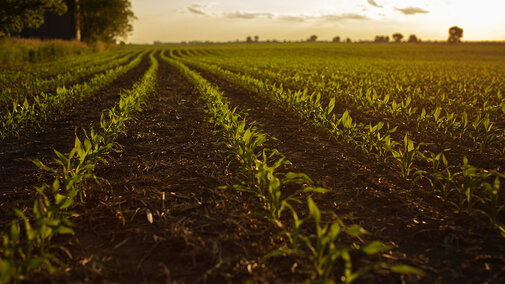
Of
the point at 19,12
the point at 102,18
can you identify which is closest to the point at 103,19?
the point at 102,18

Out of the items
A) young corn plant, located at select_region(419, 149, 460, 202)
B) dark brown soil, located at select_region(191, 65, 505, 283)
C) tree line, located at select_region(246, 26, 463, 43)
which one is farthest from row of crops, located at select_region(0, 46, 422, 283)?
tree line, located at select_region(246, 26, 463, 43)

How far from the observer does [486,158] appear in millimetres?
4344

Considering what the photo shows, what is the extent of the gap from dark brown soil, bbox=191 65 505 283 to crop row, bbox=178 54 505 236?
0.45ft

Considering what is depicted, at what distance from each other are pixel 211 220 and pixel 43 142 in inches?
150

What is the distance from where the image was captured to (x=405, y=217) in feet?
9.18

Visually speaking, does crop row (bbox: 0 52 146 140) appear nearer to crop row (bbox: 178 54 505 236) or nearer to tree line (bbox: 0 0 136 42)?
crop row (bbox: 178 54 505 236)

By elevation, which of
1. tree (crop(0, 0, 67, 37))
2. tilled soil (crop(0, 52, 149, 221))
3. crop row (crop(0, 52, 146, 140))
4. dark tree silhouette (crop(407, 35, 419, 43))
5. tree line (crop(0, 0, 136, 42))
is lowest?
tilled soil (crop(0, 52, 149, 221))

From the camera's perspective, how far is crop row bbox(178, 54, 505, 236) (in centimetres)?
268

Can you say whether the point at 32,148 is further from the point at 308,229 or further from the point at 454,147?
the point at 454,147

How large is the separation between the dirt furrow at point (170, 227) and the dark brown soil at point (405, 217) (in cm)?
94

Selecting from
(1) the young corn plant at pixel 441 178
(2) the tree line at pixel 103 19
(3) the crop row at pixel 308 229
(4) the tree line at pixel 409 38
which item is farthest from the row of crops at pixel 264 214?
(4) the tree line at pixel 409 38

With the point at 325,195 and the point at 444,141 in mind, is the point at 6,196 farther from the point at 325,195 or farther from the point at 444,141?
the point at 444,141

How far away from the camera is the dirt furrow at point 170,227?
208 cm

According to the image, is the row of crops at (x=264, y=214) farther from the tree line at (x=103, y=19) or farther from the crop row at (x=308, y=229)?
the tree line at (x=103, y=19)
